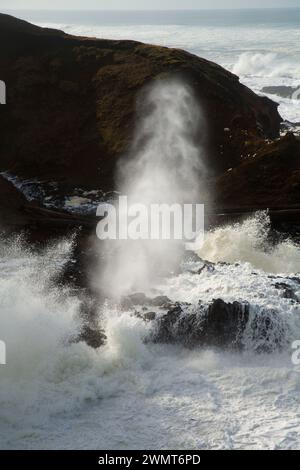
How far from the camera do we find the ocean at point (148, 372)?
10.6m

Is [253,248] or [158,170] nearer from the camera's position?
[253,248]

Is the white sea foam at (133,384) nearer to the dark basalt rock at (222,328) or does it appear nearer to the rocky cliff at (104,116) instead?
the dark basalt rock at (222,328)

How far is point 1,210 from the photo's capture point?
66.7 ft

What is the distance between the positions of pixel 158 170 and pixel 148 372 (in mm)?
10991

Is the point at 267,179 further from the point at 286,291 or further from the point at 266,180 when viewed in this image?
the point at 286,291

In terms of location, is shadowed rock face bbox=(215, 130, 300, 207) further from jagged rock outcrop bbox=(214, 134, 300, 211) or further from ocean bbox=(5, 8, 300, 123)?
ocean bbox=(5, 8, 300, 123)

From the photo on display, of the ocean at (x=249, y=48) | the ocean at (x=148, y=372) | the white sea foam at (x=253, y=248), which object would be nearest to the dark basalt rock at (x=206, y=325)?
the ocean at (x=148, y=372)

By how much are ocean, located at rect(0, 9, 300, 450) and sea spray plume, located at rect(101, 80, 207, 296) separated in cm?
117

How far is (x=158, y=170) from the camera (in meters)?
21.2

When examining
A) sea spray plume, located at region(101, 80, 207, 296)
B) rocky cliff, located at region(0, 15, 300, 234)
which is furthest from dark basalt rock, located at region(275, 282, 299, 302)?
rocky cliff, located at region(0, 15, 300, 234)

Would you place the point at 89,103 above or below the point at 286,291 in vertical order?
above

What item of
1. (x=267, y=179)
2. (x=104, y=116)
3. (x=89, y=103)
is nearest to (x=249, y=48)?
(x=89, y=103)
